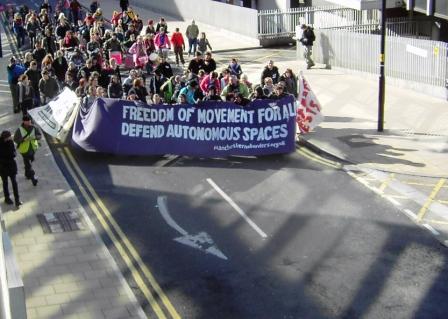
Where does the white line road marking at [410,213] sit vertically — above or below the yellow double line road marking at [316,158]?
below

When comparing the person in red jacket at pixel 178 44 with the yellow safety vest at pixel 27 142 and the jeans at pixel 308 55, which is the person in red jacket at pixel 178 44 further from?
the yellow safety vest at pixel 27 142

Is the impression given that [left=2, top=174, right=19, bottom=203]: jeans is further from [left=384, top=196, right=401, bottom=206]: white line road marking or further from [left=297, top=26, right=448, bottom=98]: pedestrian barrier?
[left=297, top=26, right=448, bottom=98]: pedestrian barrier

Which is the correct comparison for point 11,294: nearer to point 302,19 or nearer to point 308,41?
point 308,41

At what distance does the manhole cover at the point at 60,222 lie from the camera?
1669 cm

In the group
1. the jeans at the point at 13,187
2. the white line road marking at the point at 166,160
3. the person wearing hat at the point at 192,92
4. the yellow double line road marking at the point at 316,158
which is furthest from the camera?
the person wearing hat at the point at 192,92

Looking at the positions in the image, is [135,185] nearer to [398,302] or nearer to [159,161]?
[159,161]

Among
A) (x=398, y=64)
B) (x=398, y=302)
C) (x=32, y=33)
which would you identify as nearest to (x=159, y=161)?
(x=398, y=302)

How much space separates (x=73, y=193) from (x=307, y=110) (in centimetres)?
692

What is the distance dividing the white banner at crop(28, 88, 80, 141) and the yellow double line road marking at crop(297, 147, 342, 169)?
5.78m

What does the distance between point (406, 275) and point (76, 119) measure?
9994mm

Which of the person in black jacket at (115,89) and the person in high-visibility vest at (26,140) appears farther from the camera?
the person in black jacket at (115,89)

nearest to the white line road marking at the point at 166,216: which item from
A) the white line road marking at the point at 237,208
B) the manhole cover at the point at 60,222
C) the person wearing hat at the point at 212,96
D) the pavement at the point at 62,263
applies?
the white line road marking at the point at 237,208

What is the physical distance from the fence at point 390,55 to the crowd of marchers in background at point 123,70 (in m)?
4.38

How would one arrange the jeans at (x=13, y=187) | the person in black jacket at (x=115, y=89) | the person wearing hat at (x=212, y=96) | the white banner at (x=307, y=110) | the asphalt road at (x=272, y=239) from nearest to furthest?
the asphalt road at (x=272, y=239) → the jeans at (x=13, y=187) → the person wearing hat at (x=212, y=96) → the white banner at (x=307, y=110) → the person in black jacket at (x=115, y=89)
